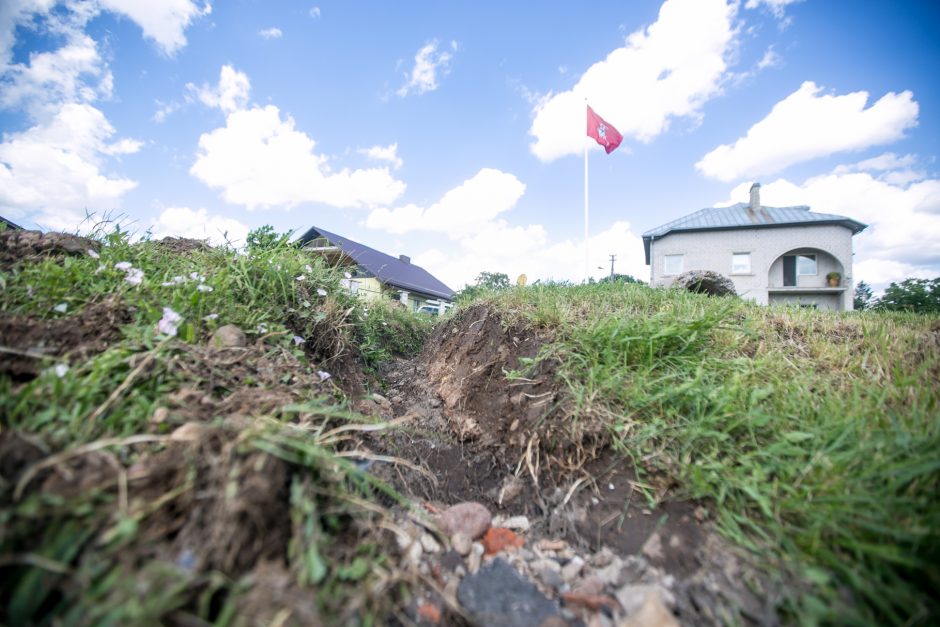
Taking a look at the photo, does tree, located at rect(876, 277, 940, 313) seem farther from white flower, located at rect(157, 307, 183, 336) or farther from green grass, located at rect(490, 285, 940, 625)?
white flower, located at rect(157, 307, 183, 336)

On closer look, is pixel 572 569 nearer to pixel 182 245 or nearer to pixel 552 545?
pixel 552 545

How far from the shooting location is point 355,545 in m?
1.04

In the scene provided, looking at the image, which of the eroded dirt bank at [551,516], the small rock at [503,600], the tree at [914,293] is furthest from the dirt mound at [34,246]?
the tree at [914,293]

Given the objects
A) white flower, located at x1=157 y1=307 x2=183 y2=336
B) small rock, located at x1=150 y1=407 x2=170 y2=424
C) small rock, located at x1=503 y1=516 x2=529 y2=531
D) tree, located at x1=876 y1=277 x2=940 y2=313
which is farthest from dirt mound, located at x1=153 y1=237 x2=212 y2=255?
tree, located at x1=876 y1=277 x2=940 y2=313

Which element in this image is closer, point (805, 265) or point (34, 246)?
point (34, 246)

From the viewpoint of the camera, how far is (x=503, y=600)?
3.82ft

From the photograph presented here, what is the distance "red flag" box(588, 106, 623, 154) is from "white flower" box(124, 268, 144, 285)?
11254mm

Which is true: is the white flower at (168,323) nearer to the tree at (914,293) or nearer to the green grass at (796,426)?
the green grass at (796,426)

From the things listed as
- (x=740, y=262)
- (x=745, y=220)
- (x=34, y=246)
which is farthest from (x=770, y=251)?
(x=34, y=246)

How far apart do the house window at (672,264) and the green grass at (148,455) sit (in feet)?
66.9

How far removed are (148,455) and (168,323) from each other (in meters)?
0.83

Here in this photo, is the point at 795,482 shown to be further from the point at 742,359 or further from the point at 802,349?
the point at 802,349

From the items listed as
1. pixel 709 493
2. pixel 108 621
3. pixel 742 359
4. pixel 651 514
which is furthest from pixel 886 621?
pixel 108 621

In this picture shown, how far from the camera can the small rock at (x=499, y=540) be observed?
1.41 metres
